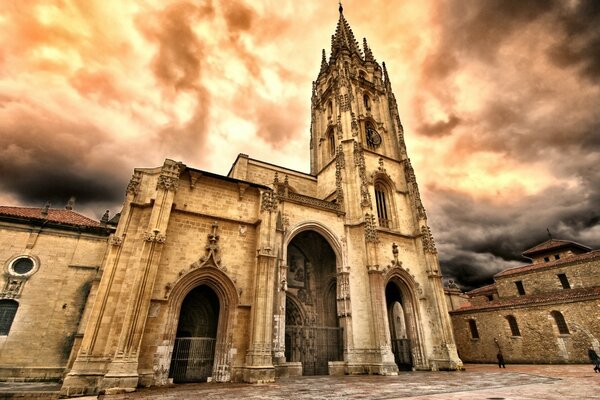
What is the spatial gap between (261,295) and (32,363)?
37.3 ft

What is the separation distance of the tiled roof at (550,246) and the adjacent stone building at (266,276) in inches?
741

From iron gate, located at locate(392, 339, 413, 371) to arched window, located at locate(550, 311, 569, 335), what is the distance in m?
10.5

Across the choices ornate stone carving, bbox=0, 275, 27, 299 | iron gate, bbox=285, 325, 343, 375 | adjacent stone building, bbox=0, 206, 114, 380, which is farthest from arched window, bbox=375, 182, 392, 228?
ornate stone carving, bbox=0, 275, 27, 299

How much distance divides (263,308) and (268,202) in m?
5.11

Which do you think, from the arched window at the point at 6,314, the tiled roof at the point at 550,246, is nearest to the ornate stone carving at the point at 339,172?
the arched window at the point at 6,314

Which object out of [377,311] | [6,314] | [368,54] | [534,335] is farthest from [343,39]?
[6,314]

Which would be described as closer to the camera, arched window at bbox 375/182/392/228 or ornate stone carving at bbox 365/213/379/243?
ornate stone carving at bbox 365/213/379/243

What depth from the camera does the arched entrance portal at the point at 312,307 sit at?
17.0m

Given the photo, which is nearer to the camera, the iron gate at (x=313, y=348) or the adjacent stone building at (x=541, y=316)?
the iron gate at (x=313, y=348)

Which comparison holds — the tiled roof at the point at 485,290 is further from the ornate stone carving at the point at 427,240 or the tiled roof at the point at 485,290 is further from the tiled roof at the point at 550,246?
the ornate stone carving at the point at 427,240

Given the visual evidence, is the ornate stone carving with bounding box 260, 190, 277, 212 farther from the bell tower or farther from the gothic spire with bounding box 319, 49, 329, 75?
the gothic spire with bounding box 319, 49, 329, 75

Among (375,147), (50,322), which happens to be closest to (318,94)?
(375,147)

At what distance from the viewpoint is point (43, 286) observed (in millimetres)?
14766

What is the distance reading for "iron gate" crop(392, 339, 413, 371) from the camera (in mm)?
18072
